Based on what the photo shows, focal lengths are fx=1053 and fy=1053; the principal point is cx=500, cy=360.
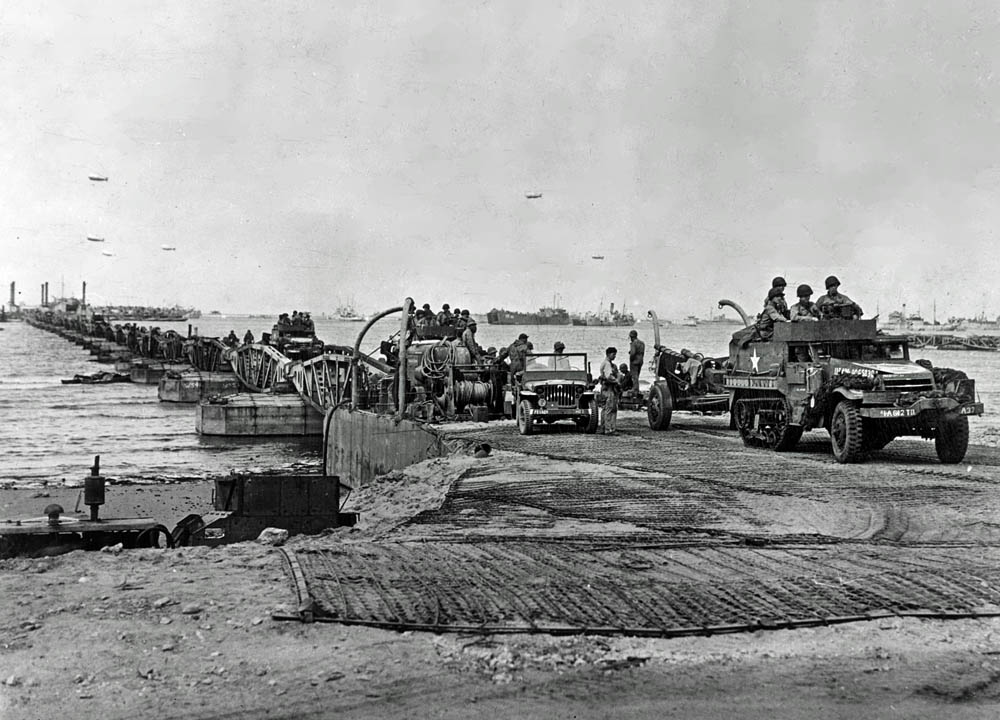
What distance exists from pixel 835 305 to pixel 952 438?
2.96 metres

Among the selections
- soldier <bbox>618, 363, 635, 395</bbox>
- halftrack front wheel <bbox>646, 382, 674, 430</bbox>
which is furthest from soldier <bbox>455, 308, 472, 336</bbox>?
halftrack front wheel <bbox>646, 382, 674, 430</bbox>

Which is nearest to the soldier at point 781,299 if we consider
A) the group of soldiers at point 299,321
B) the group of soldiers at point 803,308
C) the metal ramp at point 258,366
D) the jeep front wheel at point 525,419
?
the group of soldiers at point 803,308

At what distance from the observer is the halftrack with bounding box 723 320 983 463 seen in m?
15.3

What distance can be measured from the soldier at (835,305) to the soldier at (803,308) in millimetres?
151

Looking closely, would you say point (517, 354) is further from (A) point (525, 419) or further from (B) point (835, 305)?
(B) point (835, 305)

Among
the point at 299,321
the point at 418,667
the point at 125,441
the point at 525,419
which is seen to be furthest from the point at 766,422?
the point at 299,321

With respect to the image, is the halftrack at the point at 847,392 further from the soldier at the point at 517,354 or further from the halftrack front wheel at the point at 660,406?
the soldier at the point at 517,354

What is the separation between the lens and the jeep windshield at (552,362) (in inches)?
802

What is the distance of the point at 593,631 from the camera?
283 inches

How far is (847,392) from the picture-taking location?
51.3ft

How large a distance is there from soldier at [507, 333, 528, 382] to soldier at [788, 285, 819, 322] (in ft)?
19.8

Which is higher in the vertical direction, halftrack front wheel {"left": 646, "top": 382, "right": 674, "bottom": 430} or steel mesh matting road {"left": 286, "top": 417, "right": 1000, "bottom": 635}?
halftrack front wheel {"left": 646, "top": 382, "right": 674, "bottom": 430}

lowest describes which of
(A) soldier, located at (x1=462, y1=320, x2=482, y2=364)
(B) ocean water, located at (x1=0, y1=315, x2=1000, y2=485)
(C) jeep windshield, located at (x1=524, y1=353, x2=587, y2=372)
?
(B) ocean water, located at (x1=0, y1=315, x2=1000, y2=485)

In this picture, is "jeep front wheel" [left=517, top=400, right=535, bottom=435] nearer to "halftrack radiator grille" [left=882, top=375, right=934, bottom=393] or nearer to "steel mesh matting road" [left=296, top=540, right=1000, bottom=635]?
"halftrack radiator grille" [left=882, top=375, right=934, bottom=393]
